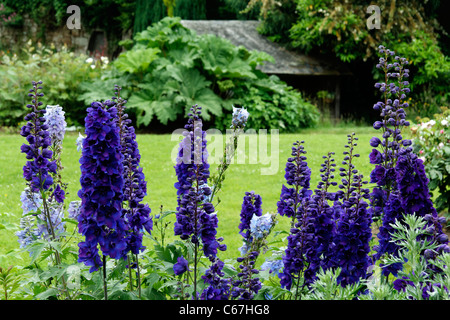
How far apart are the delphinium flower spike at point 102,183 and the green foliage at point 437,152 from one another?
3940 millimetres

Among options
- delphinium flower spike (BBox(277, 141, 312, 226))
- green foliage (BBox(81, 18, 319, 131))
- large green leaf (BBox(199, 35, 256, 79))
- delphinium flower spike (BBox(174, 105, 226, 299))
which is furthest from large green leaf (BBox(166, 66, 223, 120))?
delphinium flower spike (BBox(174, 105, 226, 299))

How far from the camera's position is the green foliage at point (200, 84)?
1222 centimetres

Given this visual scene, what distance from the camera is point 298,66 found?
14.7 metres

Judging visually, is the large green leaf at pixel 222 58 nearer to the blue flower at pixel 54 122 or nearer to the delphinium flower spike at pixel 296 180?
the blue flower at pixel 54 122

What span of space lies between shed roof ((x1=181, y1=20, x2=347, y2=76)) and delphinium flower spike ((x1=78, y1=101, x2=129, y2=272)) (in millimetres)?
12463

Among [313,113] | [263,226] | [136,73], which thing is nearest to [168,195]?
[263,226]

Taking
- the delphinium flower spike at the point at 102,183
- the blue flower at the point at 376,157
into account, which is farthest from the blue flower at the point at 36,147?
the blue flower at the point at 376,157

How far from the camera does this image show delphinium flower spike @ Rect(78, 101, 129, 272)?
2.07m

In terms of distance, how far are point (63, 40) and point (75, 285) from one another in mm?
22244

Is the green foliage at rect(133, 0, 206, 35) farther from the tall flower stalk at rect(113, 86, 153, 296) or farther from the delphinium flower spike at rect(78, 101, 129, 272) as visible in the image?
the delphinium flower spike at rect(78, 101, 129, 272)

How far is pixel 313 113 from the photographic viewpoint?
1362cm

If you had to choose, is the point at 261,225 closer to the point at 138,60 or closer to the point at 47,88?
the point at 138,60

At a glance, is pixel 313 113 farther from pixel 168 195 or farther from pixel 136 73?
pixel 168 195

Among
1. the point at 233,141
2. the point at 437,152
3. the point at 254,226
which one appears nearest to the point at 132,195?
the point at 254,226
